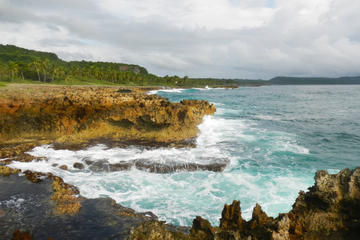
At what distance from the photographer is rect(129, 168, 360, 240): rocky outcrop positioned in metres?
5.87

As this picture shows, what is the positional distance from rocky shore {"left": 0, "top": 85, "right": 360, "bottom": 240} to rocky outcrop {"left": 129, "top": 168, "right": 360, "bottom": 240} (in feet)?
0.08

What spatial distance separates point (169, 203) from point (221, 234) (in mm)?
6283

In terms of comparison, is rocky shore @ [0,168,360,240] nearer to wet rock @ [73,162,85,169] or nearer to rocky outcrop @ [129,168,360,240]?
rocky outcrop @ [129,168,360,240]

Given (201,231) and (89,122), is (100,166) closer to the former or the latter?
(89,122)

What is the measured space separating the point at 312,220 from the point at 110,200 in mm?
8636

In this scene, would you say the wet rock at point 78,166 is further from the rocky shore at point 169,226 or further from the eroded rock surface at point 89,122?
the eroded rock surface at point 89,122

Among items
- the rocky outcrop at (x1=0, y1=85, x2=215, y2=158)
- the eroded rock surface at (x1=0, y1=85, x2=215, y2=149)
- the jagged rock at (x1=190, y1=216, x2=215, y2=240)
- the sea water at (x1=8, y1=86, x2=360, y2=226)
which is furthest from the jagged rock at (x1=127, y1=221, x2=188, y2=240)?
the eroded rock surface at (x1=0, y1=85, x2=215, y2=149)

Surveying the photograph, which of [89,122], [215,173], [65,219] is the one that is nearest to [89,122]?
[89,122]

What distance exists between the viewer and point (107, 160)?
16.2 meters

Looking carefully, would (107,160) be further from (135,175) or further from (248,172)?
(248,172)

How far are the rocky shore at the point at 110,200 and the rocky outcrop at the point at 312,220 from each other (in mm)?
24

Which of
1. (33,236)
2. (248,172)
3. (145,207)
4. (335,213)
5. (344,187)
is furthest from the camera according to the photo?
(248,172)

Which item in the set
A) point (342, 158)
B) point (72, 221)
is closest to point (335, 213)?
point (72, 221)

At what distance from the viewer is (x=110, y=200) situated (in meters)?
11.2
